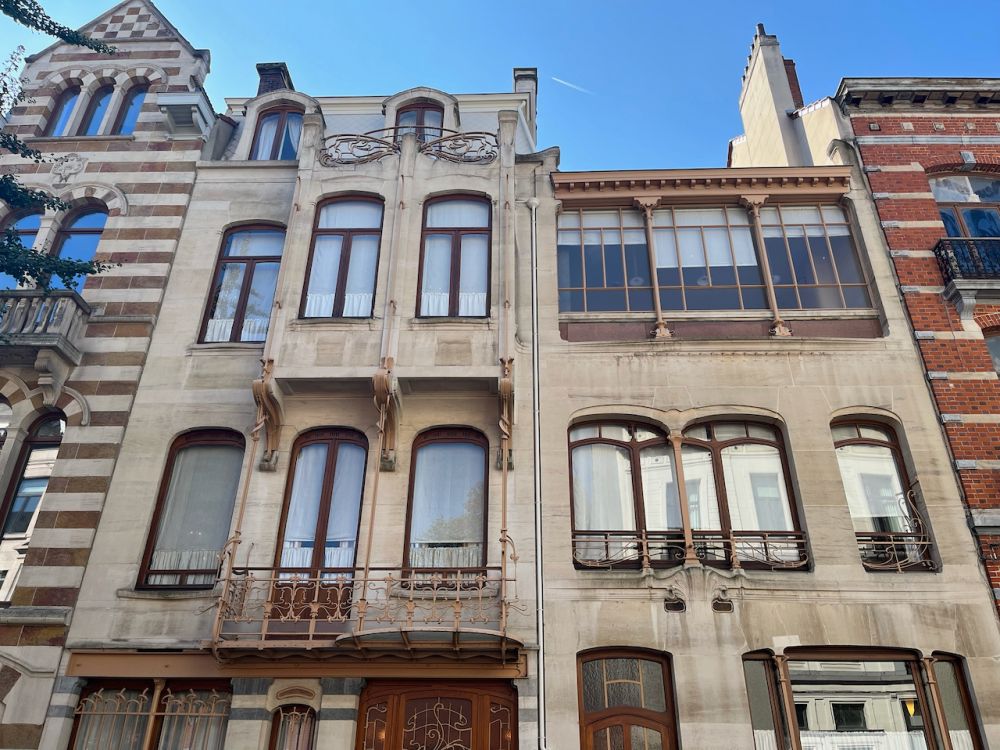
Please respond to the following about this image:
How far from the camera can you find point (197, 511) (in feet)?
39.6

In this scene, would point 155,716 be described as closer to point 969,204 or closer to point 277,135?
point 277,135

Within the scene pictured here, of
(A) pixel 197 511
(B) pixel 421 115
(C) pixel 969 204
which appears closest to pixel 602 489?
(A) pixel 197 511

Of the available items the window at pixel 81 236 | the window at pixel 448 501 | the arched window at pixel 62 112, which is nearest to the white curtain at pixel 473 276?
the window at pixel 448 501

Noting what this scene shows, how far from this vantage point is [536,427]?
12.1 meters

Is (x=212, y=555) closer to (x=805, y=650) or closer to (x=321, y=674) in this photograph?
(x=321, y=674)

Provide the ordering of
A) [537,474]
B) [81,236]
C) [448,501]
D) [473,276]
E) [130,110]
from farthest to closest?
[130,110]
[81,236]
[473,276]
[448,501]
[537,474]

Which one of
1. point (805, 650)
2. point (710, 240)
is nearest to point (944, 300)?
point (710, 240)

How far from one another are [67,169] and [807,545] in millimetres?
16284

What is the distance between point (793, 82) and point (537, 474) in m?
13.7

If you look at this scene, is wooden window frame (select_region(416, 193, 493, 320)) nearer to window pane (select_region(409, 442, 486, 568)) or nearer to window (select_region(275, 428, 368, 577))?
window pane (select_region(409, 442, 486, 568))

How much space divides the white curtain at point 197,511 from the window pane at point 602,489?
578 centimetres

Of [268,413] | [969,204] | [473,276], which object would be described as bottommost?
[268,413]

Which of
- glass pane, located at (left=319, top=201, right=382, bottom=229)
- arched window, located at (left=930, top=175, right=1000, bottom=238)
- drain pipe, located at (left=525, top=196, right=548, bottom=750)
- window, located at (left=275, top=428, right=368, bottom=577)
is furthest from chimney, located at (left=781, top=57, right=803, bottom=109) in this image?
window, located at (left=275, top=428, right=368, bottom=577)

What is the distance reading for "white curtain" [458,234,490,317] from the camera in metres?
13.1
